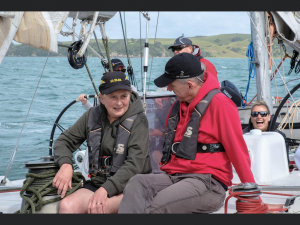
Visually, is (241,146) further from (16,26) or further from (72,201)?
(16,26)


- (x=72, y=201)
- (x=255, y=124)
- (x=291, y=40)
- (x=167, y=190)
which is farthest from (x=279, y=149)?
(x=291, y=40)

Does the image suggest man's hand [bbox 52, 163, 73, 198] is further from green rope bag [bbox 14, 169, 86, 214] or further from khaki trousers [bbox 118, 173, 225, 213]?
khaki trousers [bbox 118, 173, 225, 213]

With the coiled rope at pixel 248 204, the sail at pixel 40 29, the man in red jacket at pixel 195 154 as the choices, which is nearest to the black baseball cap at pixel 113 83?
the man in red jacket at pixel 195 154

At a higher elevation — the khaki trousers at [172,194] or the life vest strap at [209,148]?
the life vest strap at [209,148]

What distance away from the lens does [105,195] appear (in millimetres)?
2203

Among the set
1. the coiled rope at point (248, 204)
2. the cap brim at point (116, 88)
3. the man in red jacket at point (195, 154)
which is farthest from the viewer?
the cap brim at point (116, 88)

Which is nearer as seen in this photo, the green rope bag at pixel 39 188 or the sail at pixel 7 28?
the sail at pixel 7 28

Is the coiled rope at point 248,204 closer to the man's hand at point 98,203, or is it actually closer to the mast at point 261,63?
the man's hand at point 98,203

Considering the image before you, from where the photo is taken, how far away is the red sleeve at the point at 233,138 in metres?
2.13

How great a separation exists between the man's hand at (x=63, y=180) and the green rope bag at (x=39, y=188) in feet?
0.11

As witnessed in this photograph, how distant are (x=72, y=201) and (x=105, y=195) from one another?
8.7 inches

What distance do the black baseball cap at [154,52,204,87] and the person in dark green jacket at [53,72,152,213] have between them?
29cm

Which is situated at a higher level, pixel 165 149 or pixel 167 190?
pixel 165 149

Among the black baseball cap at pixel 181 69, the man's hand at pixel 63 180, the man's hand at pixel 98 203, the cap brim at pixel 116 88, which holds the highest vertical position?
the black baseball cap at pixel 181 69
